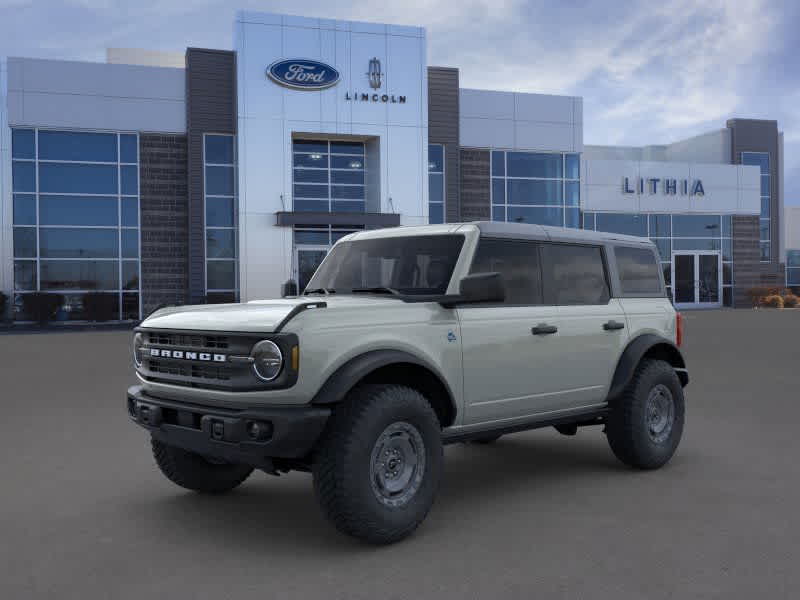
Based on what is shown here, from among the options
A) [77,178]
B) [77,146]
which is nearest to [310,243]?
[77,178]

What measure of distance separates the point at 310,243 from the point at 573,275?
24630mm

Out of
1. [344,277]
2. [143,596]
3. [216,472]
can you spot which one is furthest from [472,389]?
[143,596]

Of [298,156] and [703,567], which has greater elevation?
[298,156]

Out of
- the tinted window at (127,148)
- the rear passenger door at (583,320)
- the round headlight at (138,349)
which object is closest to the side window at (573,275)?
the rear passenger door at (583,320)

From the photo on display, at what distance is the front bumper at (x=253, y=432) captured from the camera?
432 cm

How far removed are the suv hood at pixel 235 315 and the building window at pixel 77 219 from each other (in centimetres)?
2547

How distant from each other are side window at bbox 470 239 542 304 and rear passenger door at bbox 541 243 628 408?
4.3 inches

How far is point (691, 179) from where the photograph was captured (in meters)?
40.3

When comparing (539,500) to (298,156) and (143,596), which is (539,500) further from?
(298,156)

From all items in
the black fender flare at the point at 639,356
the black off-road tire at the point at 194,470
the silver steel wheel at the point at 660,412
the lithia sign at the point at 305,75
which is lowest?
the black off-road tire at the point at 194,470

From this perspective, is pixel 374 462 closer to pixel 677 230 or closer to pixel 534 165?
pixel 534 165

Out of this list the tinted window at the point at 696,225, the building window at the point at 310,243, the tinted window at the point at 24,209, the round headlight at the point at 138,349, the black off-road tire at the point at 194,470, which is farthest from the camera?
the tinted window at the point at 696,225

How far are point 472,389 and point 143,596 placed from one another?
2389 mm

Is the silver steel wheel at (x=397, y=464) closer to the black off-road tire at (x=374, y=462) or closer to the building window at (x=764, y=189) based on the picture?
the black off-road tire at (x=374, y=462)
